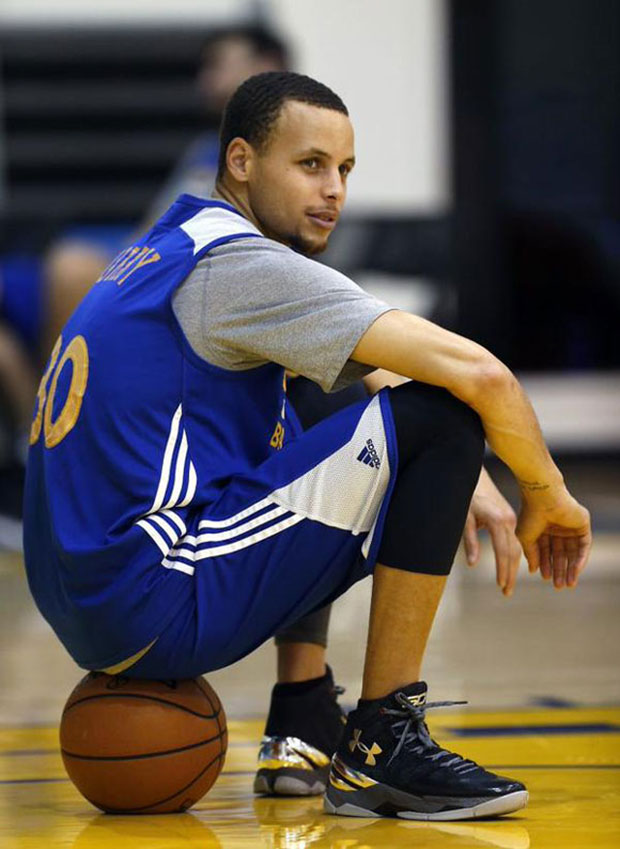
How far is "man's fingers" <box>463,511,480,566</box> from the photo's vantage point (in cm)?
254

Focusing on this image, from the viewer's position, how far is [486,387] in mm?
2285

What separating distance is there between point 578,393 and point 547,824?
696cm

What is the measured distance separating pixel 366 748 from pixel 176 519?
0.42m

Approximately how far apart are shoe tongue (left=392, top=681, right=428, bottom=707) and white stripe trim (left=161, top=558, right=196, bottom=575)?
335 millimetres

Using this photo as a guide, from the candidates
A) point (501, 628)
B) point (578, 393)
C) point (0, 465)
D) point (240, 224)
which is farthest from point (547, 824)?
point (578, 393)

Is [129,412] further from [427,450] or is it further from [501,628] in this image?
[501,628]

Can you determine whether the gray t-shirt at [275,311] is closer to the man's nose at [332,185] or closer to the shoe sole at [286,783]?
the man's nose at [332,185]

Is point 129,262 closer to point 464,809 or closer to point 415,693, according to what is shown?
point 415,693

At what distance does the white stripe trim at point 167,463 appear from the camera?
2346 mm

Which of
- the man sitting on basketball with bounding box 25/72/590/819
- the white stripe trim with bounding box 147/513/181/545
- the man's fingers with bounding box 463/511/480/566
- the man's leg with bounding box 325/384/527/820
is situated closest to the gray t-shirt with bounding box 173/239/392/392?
the man sitting on basketball with bounding box 25/72/590/819

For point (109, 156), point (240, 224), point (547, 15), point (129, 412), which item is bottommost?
point (129, 412)

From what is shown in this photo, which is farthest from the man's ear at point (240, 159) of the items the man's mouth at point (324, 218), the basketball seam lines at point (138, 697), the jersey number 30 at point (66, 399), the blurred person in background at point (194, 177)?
the blurred person in background at point (194, 177)

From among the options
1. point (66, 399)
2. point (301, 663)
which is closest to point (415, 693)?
point (301, 663)

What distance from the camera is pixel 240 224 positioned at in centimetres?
246
